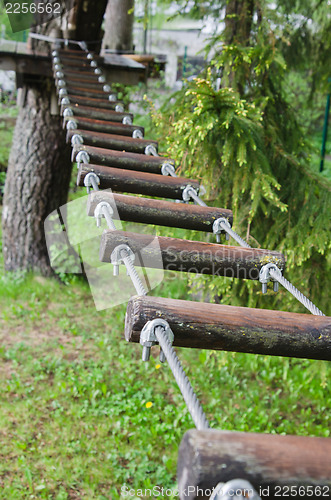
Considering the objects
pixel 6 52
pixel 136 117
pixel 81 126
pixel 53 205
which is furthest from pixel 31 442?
pixel 136 117

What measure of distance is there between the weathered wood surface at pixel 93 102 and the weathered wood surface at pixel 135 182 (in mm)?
1172

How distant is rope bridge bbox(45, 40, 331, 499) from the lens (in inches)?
28.1

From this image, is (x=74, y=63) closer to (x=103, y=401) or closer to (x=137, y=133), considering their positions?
(x=137, y=133)

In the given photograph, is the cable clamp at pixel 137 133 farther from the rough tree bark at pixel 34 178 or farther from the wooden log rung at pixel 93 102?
the rough tree bark at pixel 34 178

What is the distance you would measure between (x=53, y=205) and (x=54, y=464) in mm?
3100

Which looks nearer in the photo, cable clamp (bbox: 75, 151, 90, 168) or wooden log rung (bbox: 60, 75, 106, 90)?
cable clamp (bbox: 75, 151, 90, 168)

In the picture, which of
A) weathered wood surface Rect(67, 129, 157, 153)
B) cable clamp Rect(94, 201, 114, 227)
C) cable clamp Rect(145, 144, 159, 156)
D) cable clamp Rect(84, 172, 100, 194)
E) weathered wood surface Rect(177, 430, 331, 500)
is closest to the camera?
weathered wood surface Rect(177, 430, 331, 500)

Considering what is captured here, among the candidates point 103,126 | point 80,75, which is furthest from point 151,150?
point 80,75

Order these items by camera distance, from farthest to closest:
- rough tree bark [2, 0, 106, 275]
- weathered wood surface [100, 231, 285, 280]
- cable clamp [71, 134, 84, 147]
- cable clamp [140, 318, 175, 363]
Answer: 1. rough tree bark [2, 0, 106, 275]
2. cable clamp [71, 134, 84, 147]
3. weathered wood surface [100, 231, 285, 280]
4. cable clamp [140, 318, 175, 363]

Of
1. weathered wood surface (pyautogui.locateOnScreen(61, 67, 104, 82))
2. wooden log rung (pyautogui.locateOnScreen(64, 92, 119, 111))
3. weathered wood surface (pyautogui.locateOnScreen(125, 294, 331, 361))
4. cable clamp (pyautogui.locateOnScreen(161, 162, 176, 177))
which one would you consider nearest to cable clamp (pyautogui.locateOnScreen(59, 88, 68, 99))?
wooden log rung (pyautogui.locateOnScreen(64, 92, 119, 111))

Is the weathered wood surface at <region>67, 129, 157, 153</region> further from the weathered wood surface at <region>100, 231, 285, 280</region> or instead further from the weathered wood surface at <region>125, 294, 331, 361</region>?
the weathered wood surface at <region>125, 294, 331, 361</region>

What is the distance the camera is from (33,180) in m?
5.13

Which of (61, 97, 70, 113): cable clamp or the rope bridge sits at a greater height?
(61, 97, 70, 113): cable clamp

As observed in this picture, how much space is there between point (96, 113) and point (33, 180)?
7.20ft
